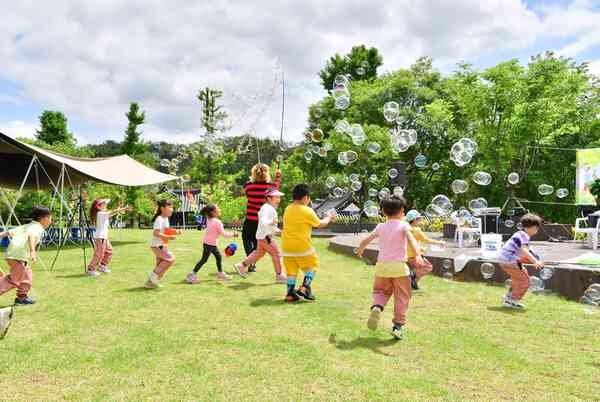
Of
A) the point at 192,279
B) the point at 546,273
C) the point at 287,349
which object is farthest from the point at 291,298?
the point at 546,273

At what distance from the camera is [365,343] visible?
457 centimetres

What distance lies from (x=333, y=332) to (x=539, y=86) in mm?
25414

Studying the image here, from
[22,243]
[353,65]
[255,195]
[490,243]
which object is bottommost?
[490,243]

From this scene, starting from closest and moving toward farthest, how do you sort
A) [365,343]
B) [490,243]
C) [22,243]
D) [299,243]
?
[365,343] → [22,243] → [299,243] → [490,243]

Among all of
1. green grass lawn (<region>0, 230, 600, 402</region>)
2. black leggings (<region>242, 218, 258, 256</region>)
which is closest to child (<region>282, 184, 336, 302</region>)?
green grass lawn (<region>0, 230, 600, 402</region>)

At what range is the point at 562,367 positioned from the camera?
3.93m

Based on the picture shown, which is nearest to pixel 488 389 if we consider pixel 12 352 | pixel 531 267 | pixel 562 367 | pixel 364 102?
pixel 562 367

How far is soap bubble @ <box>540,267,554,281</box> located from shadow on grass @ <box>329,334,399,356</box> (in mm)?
3841

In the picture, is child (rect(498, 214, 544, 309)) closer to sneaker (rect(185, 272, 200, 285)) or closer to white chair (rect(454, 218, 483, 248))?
sneaker (rect(185, 272, 200, 285))

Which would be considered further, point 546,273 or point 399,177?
point 399,177

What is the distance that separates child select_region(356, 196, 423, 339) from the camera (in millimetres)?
4793

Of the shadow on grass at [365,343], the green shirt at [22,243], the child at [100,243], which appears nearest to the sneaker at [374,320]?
the shadow on grass at [365,343]

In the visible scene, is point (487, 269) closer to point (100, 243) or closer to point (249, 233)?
point (249, 233)

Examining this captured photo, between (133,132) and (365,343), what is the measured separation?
41.7 metres
